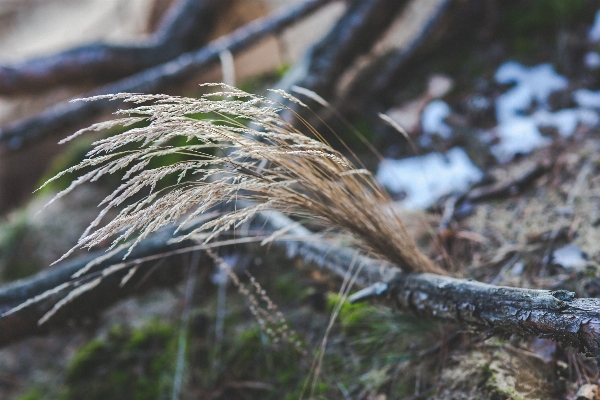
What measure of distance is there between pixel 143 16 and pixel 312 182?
5.89m

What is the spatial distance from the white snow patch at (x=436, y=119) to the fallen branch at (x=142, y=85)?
151 cm

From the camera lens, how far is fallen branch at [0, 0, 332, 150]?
9.93 feet

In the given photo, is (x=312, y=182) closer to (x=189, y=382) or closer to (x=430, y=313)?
(x=430, y=313)

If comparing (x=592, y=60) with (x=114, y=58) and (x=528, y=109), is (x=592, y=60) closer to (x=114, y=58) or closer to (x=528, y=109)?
(x=528, y=109)

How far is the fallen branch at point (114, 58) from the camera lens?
139 inches

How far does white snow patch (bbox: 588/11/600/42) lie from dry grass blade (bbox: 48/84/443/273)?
2164 millimetres

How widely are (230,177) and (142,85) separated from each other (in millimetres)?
2578

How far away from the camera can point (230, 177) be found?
3.29 feet

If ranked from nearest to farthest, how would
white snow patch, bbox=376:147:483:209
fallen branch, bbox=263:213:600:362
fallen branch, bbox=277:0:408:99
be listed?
fallen branch, bbox=263:213:600:362, white snow patch, bbox=376:147:483:209, fallen branch, bbox=277:0:408:99

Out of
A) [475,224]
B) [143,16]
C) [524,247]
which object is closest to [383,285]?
[524,247]

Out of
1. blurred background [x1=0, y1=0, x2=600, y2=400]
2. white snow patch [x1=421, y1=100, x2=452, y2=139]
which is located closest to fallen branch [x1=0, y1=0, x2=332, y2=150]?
blurred background [x1=0, y1=0, x2=600, y2=400]

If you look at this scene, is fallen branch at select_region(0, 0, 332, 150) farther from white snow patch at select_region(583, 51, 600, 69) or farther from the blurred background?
white snow patch at select_region(583, 51, 600, 69)

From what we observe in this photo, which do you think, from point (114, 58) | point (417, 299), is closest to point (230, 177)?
point (417, 299)

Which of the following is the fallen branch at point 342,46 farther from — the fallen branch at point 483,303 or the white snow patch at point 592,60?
the fallen branch at point 483,303
